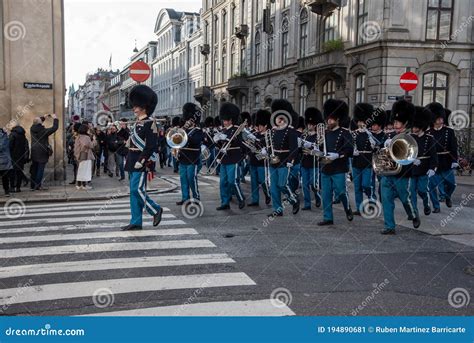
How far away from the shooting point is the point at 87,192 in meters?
14.4

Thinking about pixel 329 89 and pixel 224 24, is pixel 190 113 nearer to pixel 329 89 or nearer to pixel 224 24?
pixel 329 89

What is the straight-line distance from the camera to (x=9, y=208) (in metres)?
11.7

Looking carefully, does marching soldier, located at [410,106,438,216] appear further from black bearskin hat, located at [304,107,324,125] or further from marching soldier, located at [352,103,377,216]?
black bearskin hat, located at [304,107,324,125]

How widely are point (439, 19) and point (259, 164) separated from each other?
17.7 metres

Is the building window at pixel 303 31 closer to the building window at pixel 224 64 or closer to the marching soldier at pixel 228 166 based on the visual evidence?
the building window at pixel 224 64

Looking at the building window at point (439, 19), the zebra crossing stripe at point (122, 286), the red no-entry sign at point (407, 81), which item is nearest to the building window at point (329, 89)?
the building window at point (439, 19)

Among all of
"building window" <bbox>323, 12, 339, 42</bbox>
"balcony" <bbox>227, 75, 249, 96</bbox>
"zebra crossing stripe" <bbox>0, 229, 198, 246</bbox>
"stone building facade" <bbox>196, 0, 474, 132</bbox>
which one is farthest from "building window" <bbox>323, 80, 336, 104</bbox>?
"zebra crossing stripe" <bbox>0, 229, 198, 246</bbox>

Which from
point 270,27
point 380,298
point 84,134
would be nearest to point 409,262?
point 380,298

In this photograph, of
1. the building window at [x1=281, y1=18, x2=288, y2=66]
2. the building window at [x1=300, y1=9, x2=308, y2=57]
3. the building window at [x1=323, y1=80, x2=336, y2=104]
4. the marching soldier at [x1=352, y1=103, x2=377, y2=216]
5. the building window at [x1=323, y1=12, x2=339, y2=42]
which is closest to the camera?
the marching soldier at [x1=352, y1=103, x2=377, y2=216]

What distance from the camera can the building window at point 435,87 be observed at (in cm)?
2550

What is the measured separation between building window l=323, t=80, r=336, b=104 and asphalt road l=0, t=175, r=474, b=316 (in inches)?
810

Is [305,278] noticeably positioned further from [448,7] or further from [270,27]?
[270,27]

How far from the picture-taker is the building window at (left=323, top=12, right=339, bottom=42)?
29.7 meters

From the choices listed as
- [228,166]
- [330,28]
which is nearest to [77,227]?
[228,166]
